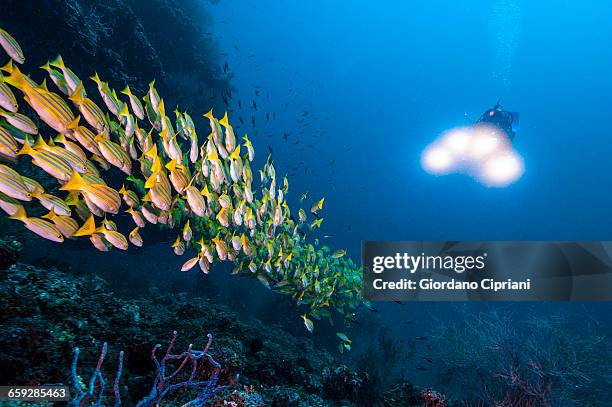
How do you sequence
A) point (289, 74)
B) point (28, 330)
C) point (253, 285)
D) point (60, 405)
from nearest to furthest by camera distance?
point (60, 405) → point (28, 330) → point (253, 285) → point (289, 74)

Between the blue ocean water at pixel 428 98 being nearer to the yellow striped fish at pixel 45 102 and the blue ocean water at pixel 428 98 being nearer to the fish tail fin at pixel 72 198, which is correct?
the fish tail fin at pixel 72 198

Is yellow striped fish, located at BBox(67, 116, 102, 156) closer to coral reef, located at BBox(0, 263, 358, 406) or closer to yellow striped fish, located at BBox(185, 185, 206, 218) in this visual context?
yellow striped fish, located at BBox(185, 185, 206, 218)

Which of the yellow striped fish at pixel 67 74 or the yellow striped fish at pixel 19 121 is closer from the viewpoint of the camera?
the yellow striped fish at pixel 19 121

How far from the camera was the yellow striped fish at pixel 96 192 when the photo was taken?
9.43ft

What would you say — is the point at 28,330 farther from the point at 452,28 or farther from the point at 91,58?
the point at 452,28

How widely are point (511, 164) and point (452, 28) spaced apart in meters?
91.1

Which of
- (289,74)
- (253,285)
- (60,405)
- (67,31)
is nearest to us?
(60,405)

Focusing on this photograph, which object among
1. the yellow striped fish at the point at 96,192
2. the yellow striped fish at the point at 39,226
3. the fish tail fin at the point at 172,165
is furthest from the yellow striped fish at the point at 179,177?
the yellow striped fish at the point at 39,226

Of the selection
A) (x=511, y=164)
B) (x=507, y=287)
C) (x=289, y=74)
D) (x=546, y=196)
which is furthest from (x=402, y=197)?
(x=507, y=287)

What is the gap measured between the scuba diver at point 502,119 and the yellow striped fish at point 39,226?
14.7 metres

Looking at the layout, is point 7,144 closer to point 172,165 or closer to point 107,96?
point 107,96

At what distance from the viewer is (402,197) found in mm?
87312

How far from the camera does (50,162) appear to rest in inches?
110

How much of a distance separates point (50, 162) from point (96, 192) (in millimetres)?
472
